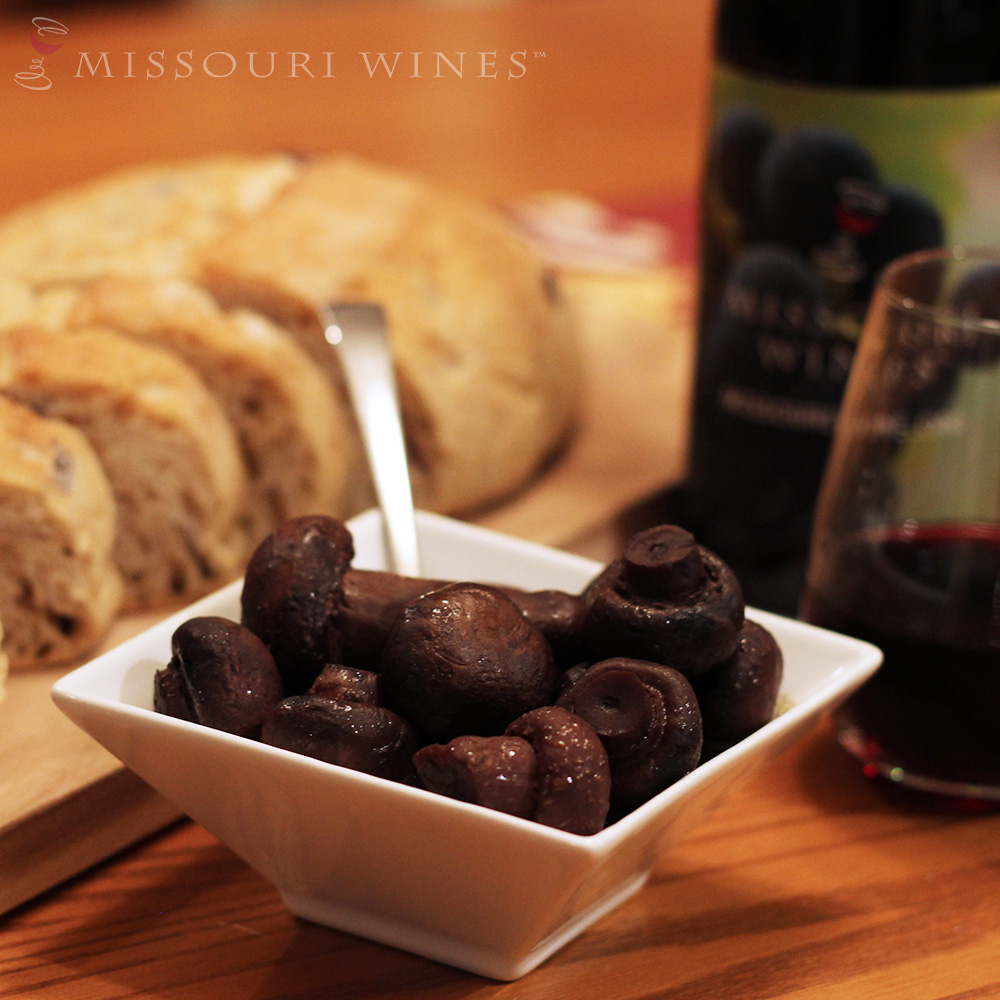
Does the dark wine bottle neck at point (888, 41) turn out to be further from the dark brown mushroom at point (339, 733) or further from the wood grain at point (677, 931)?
the dark brown mushroom at point (339, 733)

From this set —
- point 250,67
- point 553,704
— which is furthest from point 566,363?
point 250,67

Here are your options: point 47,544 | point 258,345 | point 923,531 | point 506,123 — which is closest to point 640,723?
point 923,531

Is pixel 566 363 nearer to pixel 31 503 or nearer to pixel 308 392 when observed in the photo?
pixel 308 392

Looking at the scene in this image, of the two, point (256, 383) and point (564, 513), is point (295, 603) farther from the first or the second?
point (564, 513)

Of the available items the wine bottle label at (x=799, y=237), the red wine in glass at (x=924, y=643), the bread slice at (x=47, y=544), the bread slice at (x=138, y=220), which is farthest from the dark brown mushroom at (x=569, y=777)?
the bread slice at (x=138, y=220)

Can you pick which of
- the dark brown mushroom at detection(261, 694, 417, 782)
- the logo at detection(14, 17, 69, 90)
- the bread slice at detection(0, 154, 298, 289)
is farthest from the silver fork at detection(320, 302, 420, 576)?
the logo at detection(14, 17, 69, 90)
